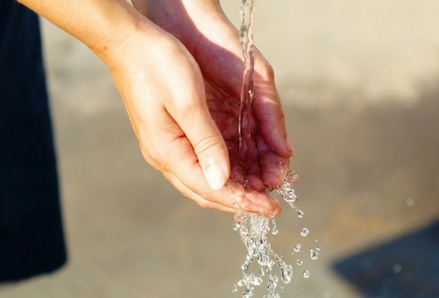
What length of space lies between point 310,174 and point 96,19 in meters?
1.05

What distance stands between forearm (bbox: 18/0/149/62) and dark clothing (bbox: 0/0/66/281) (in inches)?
22.5

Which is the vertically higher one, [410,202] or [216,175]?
[216,175]

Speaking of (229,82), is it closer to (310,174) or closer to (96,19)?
(96,19)

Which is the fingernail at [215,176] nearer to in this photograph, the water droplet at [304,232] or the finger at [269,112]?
the finger at [269,112]

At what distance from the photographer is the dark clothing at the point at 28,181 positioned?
1.46m

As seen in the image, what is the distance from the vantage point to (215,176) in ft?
2.71

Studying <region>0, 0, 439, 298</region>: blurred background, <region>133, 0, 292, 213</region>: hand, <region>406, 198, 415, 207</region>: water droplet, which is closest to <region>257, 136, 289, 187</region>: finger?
<region>133, 0, 292, 213</region>: hand

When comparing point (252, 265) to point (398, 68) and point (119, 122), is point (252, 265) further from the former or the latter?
point (398, 68)

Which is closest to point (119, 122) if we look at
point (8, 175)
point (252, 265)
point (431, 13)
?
point (8, 175)

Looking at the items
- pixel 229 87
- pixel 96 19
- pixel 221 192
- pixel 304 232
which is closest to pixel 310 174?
pixel 304 232

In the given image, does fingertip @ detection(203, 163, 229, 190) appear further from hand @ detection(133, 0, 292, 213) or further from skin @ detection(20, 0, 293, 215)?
hand @ detection(133, 0, 292, 213)

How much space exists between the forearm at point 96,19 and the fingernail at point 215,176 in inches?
10.3

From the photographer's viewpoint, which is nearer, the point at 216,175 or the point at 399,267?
the point at 216,175

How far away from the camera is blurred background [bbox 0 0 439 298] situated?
1.59m
